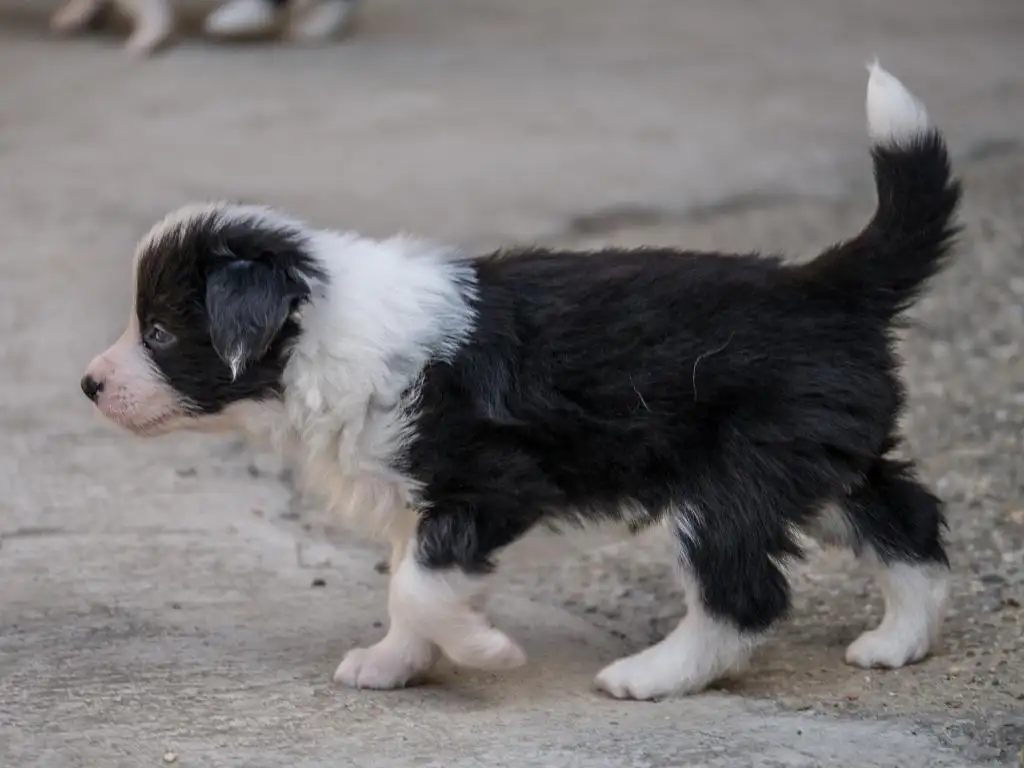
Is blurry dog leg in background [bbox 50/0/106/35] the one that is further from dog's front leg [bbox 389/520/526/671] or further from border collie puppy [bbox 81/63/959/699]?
dog's front leg [bbox 389/520/526/671]

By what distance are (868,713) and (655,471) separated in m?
0.71

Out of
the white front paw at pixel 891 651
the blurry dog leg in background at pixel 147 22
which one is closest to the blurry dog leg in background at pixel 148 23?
the blurry dog leg in background at pixel 147 22

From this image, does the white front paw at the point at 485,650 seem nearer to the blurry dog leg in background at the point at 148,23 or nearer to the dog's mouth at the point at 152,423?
the dog's mouth at the point at 152,423

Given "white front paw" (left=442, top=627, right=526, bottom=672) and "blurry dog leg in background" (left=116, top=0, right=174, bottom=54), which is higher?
"blurry dog leg in background" (left=116, top=0, right=174, bottom=54)

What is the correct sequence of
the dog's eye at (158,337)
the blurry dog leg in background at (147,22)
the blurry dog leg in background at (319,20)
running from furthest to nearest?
the blurry dog leg in background at (319,20) → the blurry dog leg in background at (147,22) → the dog's eye at (158,337)

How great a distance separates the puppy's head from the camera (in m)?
3.55

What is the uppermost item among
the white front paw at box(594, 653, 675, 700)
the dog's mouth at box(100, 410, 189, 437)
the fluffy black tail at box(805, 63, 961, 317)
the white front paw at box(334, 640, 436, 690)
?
the fluffy black tail at box(805, 63, 961, 317)

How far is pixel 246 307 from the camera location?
11.6 feet

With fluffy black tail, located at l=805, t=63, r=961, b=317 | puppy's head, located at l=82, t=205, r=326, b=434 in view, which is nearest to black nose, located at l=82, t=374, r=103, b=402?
puppy's head, located at l=82, t=205, r=326, b=434

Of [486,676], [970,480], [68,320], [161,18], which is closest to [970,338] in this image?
[970,480]

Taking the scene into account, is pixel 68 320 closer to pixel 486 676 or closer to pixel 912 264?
pixel 486 676

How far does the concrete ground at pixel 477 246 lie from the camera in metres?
3.46

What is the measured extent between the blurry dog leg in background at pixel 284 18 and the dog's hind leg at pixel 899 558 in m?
6.74

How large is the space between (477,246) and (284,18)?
3.93 m
